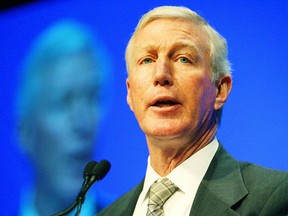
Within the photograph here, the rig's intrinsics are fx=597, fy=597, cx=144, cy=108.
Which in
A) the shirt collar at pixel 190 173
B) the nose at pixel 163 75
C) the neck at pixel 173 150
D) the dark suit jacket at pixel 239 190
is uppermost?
the nose at pixel 163 75

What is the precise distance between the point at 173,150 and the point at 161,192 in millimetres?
174

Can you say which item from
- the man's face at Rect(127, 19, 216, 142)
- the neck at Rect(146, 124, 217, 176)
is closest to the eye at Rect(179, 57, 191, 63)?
the man's face at Rect(127, 19, 216, 142)

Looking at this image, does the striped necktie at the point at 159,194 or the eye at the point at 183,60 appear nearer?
the striped necktie at the point at 159,194

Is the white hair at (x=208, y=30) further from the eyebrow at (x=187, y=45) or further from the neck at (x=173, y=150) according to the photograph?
the neck at (x=173, y=150)

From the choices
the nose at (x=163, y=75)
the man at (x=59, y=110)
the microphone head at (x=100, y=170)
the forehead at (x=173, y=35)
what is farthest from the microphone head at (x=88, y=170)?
the man at (x=59, y=110)

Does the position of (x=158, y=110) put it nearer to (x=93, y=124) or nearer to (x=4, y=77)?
(x=93, y=124)

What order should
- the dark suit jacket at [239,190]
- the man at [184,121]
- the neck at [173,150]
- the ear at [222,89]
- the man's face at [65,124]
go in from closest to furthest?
the dark suit jacket at [239,190], the man at [184,121], the neck at [173,150], the ear at [222,89], the man's face at [65,124]

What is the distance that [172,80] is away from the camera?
2.20 meters

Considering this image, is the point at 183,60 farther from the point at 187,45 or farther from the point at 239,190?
the point at 239,190

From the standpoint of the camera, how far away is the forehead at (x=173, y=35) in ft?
7.48

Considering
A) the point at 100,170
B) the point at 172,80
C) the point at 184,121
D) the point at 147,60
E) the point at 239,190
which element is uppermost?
the point at 147,60

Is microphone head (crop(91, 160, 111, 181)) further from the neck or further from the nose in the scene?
the nose

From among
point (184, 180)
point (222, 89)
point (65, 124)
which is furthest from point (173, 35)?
point (65, 124)

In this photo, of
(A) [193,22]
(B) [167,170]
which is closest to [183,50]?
(A) [193,22]
